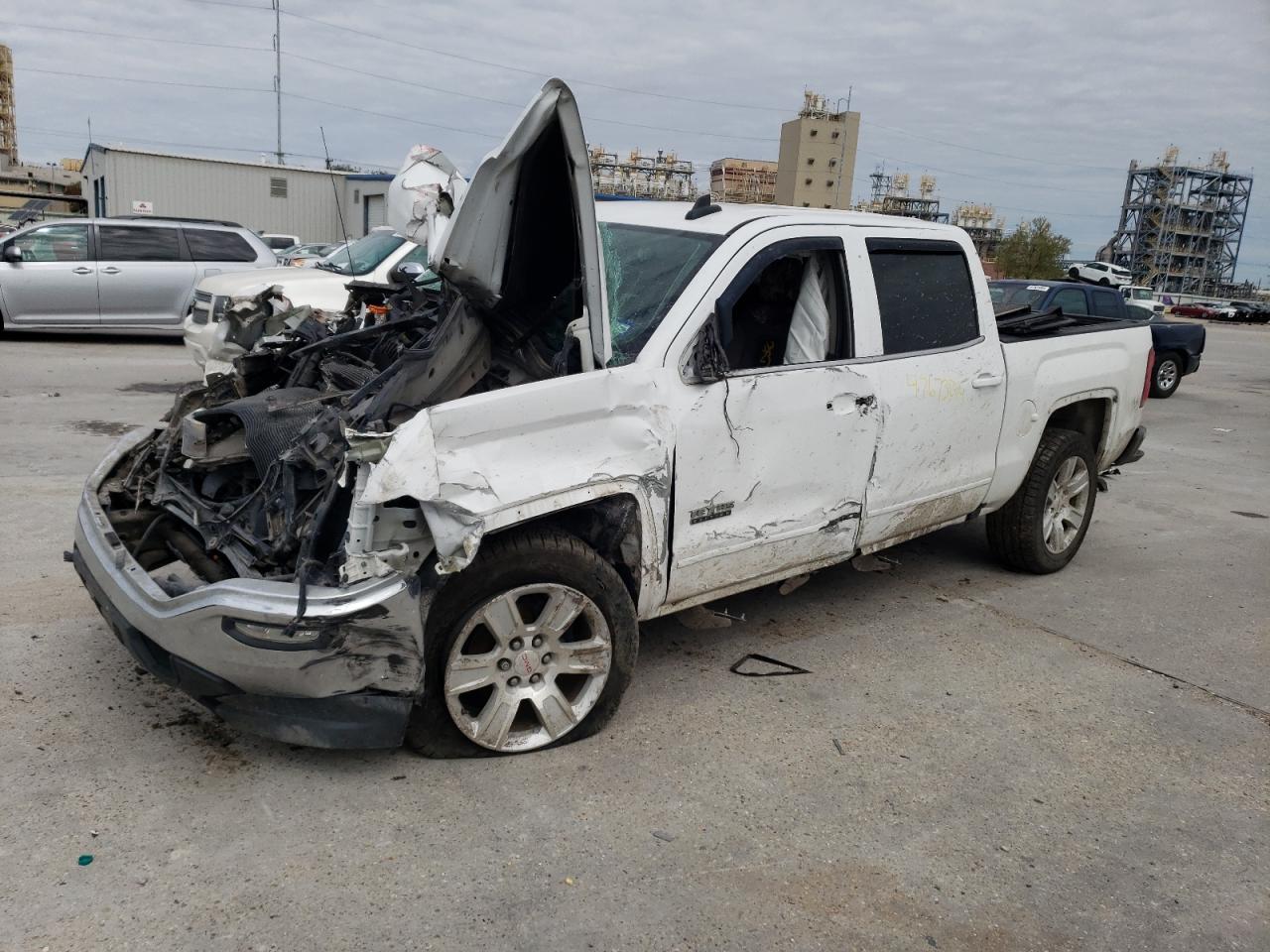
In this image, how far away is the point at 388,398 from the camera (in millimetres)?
3420

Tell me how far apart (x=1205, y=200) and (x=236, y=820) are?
122 metres

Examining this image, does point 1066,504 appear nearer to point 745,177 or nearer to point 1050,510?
point 1050,510

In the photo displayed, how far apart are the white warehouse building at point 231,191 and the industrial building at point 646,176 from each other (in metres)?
32.8

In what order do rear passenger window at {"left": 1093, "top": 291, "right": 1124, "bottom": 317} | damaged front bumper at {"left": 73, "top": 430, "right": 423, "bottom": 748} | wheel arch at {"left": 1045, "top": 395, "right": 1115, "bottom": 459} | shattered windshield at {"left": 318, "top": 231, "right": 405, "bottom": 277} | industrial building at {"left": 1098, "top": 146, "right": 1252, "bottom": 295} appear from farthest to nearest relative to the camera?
industrial building at {"left": 1098, "top": 146, "right": 1252, "bottom": 295}, rear passenger window at {"left": 1093, "top": 291, "right": 1124, "bottom": 317}, shattered windshield at {"left": 318, "top": 231, "right": 405, "bottom": 277}, wheel arch at {"left": 1045, "top": 395, "right": 1115, "bottom": 459}, damaged front bumper at {"left": 73, "top": 430, "right": 423, "bottom": 748}

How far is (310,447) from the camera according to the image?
3344 mm

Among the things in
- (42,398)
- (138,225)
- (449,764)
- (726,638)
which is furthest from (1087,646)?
(138,225)

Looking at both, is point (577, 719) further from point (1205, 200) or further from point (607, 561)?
point (1205, 200)

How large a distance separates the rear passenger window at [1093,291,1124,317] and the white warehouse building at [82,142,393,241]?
62.3 feet

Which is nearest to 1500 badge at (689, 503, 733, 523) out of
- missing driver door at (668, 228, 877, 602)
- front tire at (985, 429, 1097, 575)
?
missing driver door at (668, 228, 877, 602)

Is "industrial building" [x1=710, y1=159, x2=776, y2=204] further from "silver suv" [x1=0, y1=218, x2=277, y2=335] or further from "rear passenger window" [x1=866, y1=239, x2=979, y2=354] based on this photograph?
"rear passenger window" [x1=866, y1=239, x2=979, y2=354]

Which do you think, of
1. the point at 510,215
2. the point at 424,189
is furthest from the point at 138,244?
the point at 510,215

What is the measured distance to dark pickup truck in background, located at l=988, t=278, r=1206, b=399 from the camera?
12.8 metres

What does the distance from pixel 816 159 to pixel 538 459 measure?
64.4 m

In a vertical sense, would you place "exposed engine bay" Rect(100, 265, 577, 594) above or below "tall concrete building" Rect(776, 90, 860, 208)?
below
